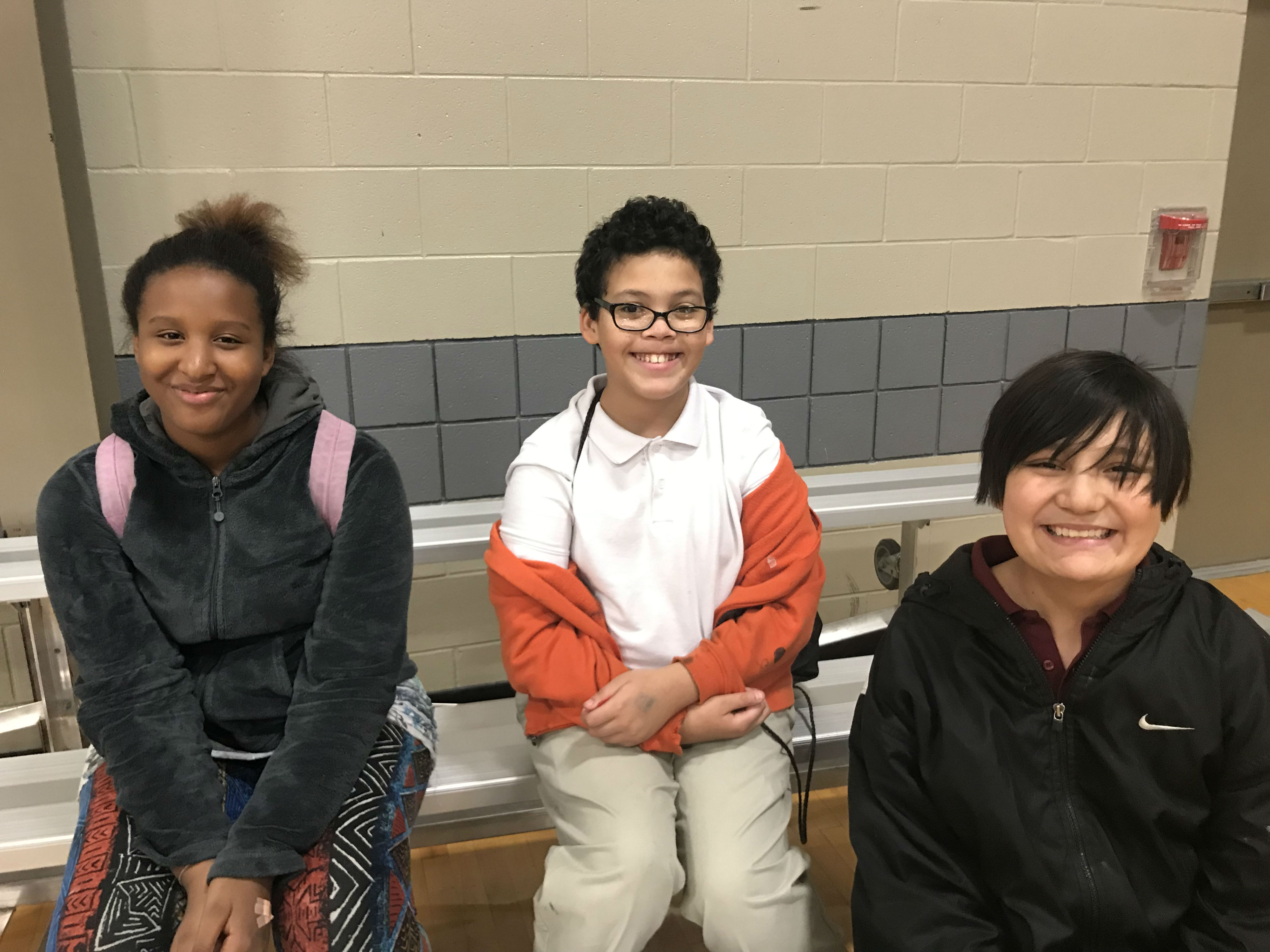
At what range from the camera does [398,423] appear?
A: 217 centimetres

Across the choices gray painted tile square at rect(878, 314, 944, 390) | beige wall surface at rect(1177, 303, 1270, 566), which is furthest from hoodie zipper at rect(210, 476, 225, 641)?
beige wall surface at rect(1177, 303, 1270, 566)

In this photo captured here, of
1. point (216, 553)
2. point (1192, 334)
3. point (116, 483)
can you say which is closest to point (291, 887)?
point (216, 553)

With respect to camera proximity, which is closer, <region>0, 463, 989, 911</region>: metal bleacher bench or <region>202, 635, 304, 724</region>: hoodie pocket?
<region>202, 635, 304, 724</region>: hoodie pocket

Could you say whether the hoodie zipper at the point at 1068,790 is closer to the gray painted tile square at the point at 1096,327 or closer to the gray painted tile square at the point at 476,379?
the gray painted tile square at the point at 476,379

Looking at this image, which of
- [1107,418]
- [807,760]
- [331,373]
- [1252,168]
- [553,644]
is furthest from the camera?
[1252,168]

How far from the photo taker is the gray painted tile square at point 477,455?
2223 millimetres

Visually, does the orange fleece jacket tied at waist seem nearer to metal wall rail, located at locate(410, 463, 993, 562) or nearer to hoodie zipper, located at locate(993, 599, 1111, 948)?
metal wall rail, located at locate(410, 463, 993, 562)

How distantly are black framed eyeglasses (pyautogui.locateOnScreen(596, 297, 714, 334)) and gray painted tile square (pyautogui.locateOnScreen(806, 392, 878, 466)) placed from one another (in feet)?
3.76

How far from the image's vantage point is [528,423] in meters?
2.26

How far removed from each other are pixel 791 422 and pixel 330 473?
4.81ft

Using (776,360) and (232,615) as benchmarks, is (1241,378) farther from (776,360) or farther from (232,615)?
(232,615)

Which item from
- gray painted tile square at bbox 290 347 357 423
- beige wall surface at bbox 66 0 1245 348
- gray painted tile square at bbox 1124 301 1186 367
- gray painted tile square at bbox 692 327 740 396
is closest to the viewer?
beige wall surface at bbox 66 0 1245 348

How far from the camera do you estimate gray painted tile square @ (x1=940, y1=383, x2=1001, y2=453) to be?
2566 millimetres

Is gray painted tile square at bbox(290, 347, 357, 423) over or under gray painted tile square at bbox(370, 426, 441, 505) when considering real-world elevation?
over
